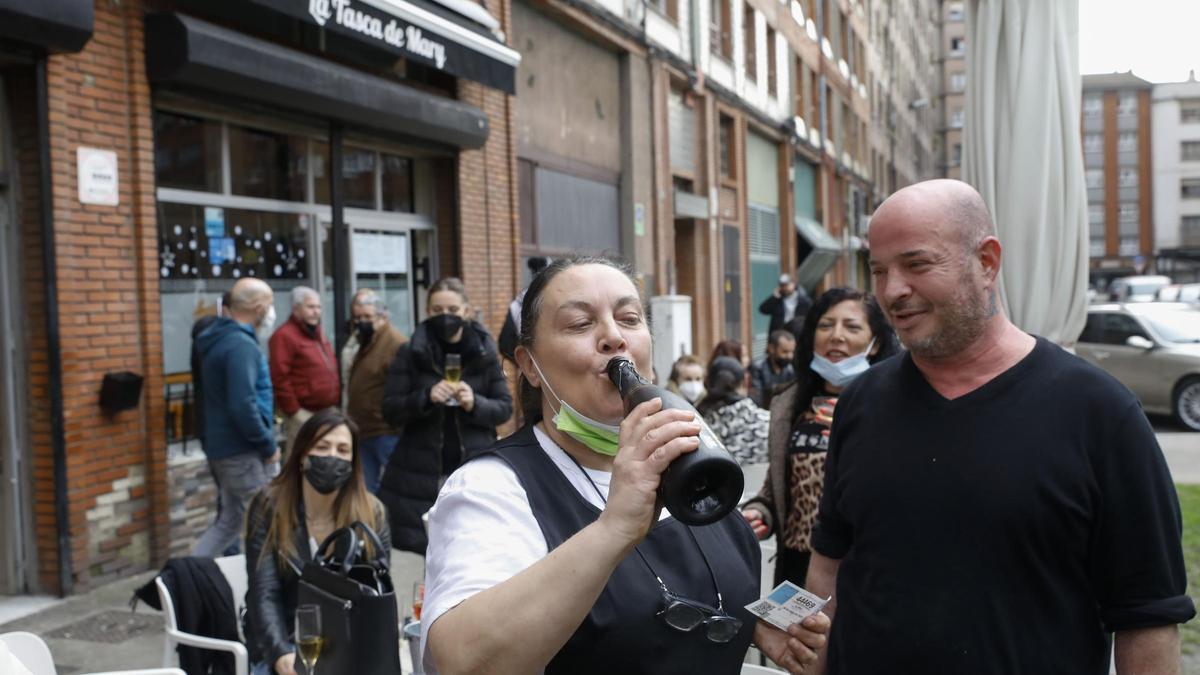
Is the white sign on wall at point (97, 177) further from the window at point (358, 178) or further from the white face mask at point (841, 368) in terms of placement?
the white face mask at point (841, 368)

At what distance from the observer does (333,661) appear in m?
3.12

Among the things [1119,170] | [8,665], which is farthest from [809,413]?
[1119,170]

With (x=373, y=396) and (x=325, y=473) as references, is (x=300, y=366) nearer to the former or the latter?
(x=373, y=396)

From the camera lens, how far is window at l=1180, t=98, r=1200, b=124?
8088 centimetres

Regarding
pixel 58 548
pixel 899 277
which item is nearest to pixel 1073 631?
pixel 899 277

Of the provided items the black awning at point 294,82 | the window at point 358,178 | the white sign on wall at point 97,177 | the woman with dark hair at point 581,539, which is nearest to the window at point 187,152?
the black awning at point 294,82

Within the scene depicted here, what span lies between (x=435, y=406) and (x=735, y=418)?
1645mm

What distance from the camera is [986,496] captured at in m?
2.09

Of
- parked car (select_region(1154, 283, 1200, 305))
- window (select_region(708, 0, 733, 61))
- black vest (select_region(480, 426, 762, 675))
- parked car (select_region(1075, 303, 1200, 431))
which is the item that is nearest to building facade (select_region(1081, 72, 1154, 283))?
parked car (select_region(1154, 283, 1200, 305))

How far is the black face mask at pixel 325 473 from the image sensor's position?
421cm

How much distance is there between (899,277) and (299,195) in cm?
728

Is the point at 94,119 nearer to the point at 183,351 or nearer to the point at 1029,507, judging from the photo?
the point at 183,351

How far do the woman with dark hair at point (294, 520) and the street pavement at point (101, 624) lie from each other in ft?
3.09

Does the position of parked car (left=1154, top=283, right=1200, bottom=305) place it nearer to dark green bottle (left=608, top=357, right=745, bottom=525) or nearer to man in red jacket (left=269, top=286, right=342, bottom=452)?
man in red jacket (left=269, top=286, right=342, bottom=452)
